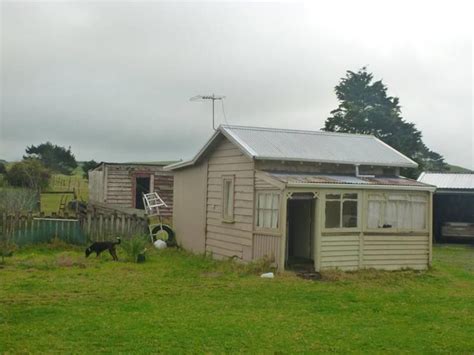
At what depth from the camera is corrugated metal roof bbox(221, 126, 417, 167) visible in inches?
635

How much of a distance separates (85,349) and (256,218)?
8.63 meters

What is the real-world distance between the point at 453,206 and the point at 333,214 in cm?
1553

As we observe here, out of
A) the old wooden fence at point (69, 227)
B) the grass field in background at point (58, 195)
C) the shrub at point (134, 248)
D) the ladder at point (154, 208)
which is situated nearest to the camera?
the shrub at point (134, 248)

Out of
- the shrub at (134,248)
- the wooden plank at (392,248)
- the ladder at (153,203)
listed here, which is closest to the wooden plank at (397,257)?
the wooden plank at (392,248)

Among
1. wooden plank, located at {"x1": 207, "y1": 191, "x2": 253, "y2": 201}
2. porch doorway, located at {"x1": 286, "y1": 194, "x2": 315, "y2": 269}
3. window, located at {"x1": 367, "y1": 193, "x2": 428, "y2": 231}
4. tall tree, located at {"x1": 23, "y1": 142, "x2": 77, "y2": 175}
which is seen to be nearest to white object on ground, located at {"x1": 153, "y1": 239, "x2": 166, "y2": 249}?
wooden plank, located at {"x1": 207, "y1": 191, "x2": 253, "y2": 201}

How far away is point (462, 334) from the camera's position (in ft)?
29.4

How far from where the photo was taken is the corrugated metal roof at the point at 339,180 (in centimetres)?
1485

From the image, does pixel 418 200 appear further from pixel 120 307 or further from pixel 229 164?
pixel 120 307

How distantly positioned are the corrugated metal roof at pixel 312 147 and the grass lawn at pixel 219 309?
336 centimetres

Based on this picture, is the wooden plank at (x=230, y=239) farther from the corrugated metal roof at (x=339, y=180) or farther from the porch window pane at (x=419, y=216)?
the porch window pane at (x=419, y=216)

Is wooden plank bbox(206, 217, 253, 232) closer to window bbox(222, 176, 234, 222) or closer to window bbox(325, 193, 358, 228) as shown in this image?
window bbox(222, 176, 234, 222)

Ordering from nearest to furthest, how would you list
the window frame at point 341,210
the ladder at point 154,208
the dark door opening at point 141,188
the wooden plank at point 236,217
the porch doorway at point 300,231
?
1. the window frame at point 341,210
2. the wooden plank at point 236,217
3. the porch doorway at point 300,231
4. the ladder at point 154,208
5. the dark door opening at point 141,188

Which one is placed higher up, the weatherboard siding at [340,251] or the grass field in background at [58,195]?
the grass field in background at [58,195]

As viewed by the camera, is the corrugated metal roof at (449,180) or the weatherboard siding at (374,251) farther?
the corrugated metal roof at (449,180)
